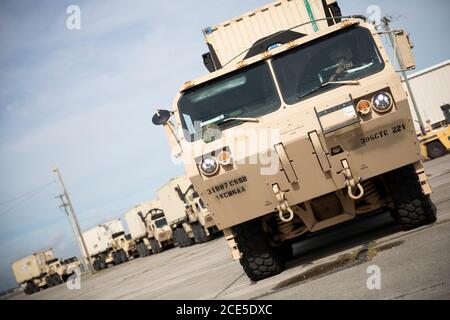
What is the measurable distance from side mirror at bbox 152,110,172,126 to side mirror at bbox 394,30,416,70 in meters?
2.94

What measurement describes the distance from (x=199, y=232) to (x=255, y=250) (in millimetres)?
17812

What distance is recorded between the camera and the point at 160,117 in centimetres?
625

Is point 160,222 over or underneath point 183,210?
underneath

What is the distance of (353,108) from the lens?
5.53 meters

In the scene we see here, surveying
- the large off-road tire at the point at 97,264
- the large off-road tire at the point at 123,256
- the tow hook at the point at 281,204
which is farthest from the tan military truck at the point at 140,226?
the tow hook at the point at 281,204

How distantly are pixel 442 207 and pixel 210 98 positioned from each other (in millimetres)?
3996

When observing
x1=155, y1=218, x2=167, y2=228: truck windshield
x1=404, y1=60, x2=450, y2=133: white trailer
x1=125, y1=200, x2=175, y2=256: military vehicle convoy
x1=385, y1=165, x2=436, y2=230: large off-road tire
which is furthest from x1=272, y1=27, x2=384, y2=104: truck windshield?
x1=404, y1=60, x2=450, y2=133: white trailer

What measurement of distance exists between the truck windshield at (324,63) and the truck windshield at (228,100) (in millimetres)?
205

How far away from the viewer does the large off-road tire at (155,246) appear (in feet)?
105

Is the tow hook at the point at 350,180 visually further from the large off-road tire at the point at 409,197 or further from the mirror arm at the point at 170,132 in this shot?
the mirror arm at the point at 170,132

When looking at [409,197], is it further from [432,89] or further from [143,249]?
[143,249]

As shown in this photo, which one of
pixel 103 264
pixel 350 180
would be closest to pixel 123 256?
pixel 103 264
